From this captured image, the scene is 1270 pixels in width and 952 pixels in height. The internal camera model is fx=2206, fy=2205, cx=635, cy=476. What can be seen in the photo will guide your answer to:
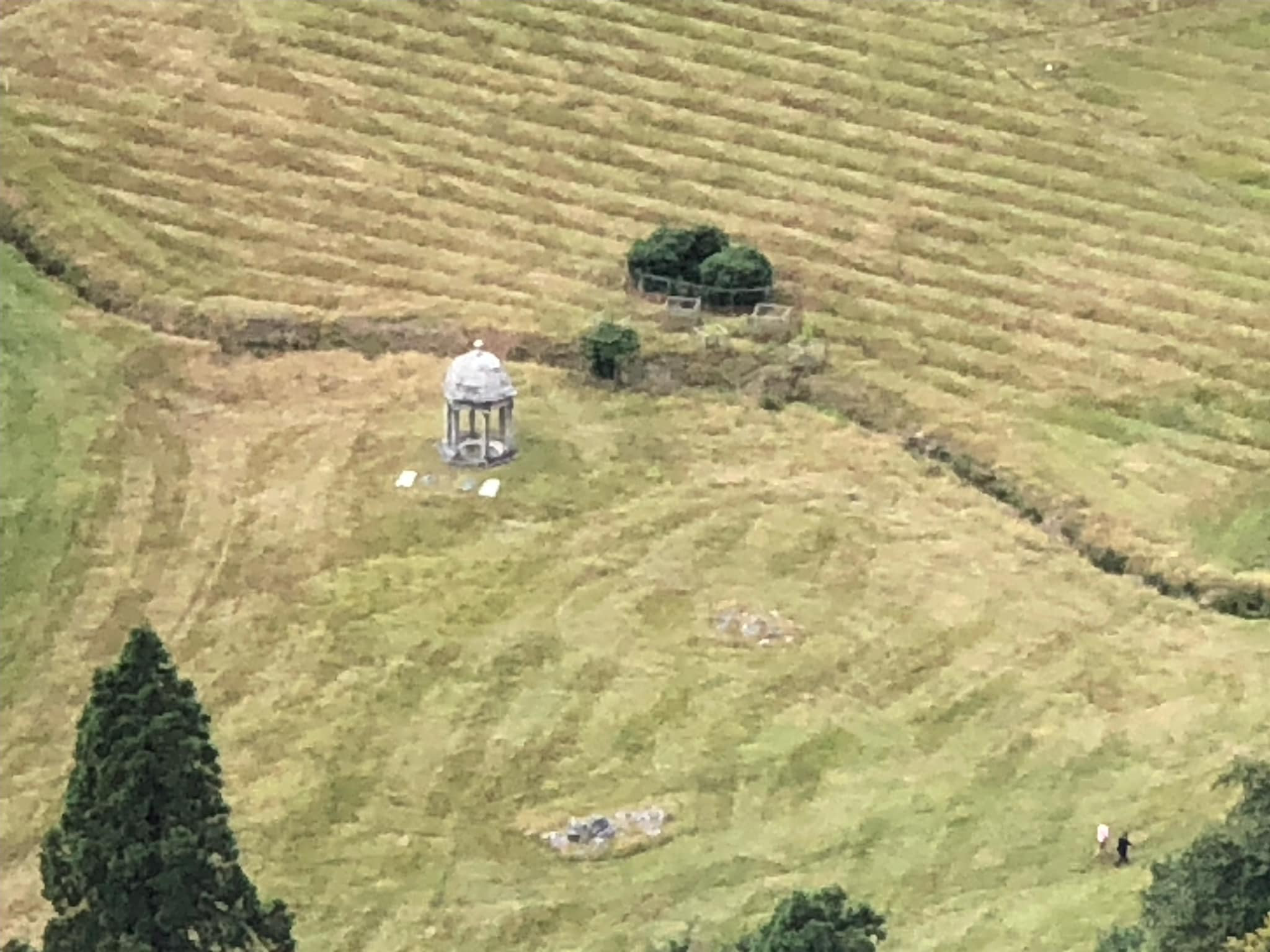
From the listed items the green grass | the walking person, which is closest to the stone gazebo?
the green grass

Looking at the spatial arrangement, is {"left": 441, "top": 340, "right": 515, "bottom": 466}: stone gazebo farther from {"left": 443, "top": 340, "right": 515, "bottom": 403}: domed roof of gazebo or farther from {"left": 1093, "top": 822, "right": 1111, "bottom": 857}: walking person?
{"left": 1093, "top": 822, "right": 1111, "bottom": 857}: walking person

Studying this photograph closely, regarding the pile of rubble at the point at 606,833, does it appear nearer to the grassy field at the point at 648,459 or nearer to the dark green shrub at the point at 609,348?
the grassy field at the point at 648,459

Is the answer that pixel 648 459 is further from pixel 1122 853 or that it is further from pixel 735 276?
pixel 1122 853

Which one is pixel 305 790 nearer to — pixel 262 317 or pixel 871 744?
pixel 871 744

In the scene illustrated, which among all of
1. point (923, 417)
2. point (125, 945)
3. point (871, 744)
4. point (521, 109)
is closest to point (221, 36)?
point (521, 109)

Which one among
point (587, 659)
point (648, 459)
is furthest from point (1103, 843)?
point (648, 459)
